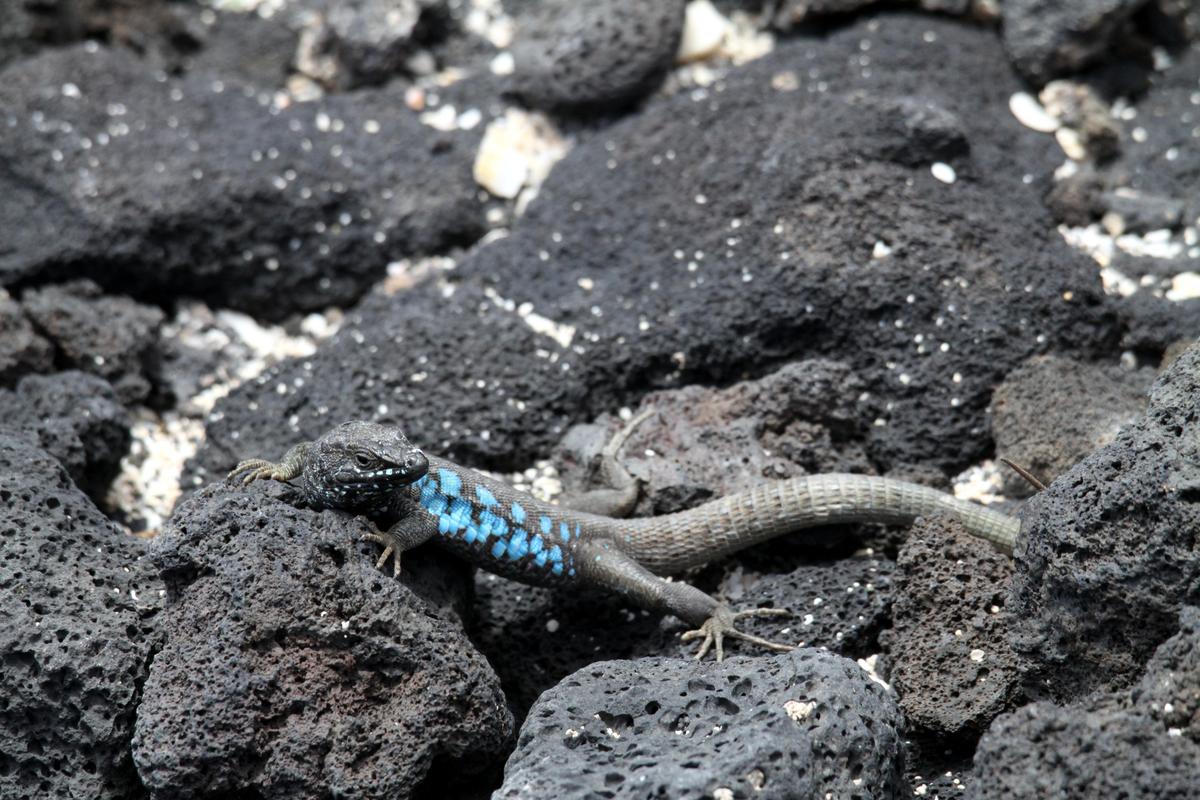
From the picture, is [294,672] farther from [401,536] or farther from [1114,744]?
[1114,744]

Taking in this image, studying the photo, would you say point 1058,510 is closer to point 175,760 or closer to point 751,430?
point 751,430

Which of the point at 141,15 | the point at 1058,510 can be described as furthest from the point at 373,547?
the point at 141,15

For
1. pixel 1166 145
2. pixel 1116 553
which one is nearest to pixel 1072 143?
pixel 1166 145

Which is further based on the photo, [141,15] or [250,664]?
[141,15]

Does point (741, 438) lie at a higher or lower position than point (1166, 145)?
lower

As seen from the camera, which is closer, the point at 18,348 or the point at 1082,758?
the point at 1082,758

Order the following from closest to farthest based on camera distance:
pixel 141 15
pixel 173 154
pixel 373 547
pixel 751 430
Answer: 1. pixel 373 547
2. pixel 751 430
3. pixel 173 154
4. pixel 141 15

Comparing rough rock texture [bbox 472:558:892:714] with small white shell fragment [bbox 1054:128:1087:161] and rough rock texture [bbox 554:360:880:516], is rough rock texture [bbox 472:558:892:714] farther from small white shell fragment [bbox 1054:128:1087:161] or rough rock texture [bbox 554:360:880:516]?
small white shell fragment [bbox 1054:128:1087:161]
